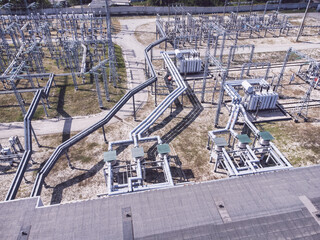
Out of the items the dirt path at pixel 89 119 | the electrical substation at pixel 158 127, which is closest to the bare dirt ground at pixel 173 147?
the electrical substation at pixel 158 127

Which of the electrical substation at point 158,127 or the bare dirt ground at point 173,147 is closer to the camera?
the electrical substation at point 158,127

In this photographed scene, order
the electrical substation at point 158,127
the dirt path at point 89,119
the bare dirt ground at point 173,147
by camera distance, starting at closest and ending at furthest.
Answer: the electrical substation at point 158,127 → the bare dirt ground at point 173,147 → the dirt path at point 89,119

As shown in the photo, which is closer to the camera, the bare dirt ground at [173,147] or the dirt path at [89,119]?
the bare dirt ground at [173,147]

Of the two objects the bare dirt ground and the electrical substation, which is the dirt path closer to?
the electrical substation

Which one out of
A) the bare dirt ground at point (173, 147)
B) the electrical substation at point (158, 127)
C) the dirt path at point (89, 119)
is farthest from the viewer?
the dirt path at point (89, 119)

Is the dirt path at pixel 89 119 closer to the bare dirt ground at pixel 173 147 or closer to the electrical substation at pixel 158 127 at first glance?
the electrical substation at pixel 158 127

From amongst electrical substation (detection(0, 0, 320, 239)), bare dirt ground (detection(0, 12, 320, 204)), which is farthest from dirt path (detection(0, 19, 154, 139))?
bare dirt ground (detection(0, 12, 320, 204))

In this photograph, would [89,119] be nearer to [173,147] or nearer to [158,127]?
[158,127]

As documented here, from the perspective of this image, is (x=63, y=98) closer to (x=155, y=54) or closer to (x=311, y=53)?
(x=155, y=54)
